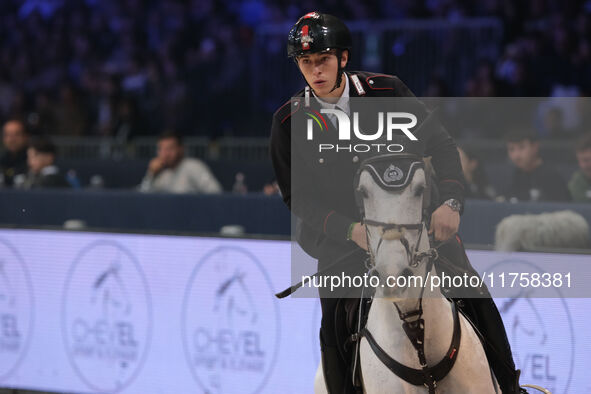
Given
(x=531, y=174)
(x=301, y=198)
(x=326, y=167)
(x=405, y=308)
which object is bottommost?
(x=405, y=308)

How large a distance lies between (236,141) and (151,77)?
3402mm

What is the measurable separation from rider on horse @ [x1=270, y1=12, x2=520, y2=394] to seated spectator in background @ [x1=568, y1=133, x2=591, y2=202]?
158 inches

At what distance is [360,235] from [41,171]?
6.91m

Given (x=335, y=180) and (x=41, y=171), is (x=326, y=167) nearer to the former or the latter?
(x=335, y=180)

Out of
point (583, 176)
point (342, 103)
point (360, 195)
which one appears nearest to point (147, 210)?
point (583, 176)

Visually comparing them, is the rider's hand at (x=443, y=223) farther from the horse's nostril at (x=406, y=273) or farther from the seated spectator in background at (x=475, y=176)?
the seated spectator in background at (x=475, y=176)

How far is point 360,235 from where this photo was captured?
350cm

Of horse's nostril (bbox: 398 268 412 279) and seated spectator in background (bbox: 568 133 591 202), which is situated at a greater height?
seated spectator in background (bbox: 568 133 591 202)

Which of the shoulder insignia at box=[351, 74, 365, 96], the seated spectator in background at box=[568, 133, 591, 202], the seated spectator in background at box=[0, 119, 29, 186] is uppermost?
the seated spectator in background at box=[0, 119, 29, 186]

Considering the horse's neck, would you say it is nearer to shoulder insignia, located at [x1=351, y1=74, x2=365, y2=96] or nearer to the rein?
the rein

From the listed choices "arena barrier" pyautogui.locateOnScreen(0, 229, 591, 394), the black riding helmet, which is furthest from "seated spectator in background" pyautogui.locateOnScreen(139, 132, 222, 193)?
the black riding helmet

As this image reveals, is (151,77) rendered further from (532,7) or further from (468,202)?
(468,202)

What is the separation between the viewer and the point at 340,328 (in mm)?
4066

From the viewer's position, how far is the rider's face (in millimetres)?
3930
